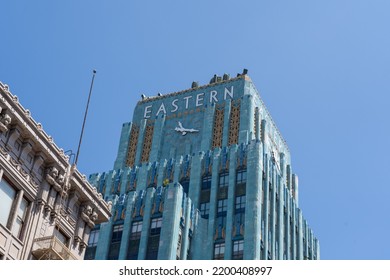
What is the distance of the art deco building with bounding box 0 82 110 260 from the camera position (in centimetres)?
3956

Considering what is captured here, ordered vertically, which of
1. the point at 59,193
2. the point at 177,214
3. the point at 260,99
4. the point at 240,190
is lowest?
the point at 59,193

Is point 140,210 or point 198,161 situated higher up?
point 198,161

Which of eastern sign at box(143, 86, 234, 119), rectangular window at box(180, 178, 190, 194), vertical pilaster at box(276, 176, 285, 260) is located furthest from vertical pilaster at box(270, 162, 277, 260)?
eastern sign at box(143, 86, 234, 119)

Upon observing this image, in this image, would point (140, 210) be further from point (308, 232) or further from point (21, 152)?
point (21, 152)

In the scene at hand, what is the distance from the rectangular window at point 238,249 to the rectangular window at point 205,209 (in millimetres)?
6570

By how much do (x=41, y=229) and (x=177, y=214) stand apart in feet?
152

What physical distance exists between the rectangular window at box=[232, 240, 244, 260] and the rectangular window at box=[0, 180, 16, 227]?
4880cm

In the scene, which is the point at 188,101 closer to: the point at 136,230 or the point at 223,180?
the point at 223,180

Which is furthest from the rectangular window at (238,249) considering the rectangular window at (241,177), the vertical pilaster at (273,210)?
the rectangular window at (241,177)

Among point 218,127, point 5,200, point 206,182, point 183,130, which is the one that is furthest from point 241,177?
point 5,200

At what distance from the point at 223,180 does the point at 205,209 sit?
4953mm

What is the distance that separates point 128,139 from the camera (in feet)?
365

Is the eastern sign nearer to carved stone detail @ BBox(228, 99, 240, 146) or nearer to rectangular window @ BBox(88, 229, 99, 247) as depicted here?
carved stone detail @ BBox(228, 99, 240, 146)
